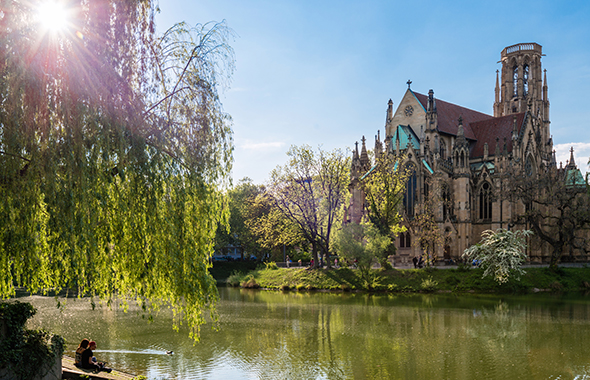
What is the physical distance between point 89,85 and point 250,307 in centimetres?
2378

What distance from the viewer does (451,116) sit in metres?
67.1

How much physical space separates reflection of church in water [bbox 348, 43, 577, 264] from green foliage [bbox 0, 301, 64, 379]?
4460 centimetres

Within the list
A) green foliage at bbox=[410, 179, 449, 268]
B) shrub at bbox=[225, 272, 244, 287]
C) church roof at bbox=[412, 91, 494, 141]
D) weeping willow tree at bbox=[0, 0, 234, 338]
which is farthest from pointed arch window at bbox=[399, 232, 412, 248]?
weeping willow tree at bbox=[0, 0, 234, 338]

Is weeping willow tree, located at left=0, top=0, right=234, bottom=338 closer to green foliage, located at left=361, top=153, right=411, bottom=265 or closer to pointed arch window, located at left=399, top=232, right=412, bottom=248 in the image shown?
green foliage, located at left=361, top=153, right=411, bottom=265

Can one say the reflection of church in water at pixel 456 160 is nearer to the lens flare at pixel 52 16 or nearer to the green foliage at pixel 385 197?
the green foliage at pixel 385 197

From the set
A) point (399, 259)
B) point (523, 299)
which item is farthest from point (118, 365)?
point (399, 259)

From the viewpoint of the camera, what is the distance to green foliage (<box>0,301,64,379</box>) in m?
9.82

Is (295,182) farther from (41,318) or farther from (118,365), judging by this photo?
(118,365)

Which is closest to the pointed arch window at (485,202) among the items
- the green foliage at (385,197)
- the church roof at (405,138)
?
the church roof at (405,138)

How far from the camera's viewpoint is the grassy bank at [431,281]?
41469 millimetres

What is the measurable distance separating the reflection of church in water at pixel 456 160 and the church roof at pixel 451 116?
7.2 inches

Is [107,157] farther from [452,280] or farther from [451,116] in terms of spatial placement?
[451,116]

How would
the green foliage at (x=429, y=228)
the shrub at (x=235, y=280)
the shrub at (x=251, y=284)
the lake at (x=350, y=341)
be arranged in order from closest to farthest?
1. the lake at (x=350, y=341)
2. the green foliage at (x=429, y=228)
3. the shrub at (x=251, y=284)
4. the shrub at (x=235, y=280)

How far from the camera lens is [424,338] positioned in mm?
19859
